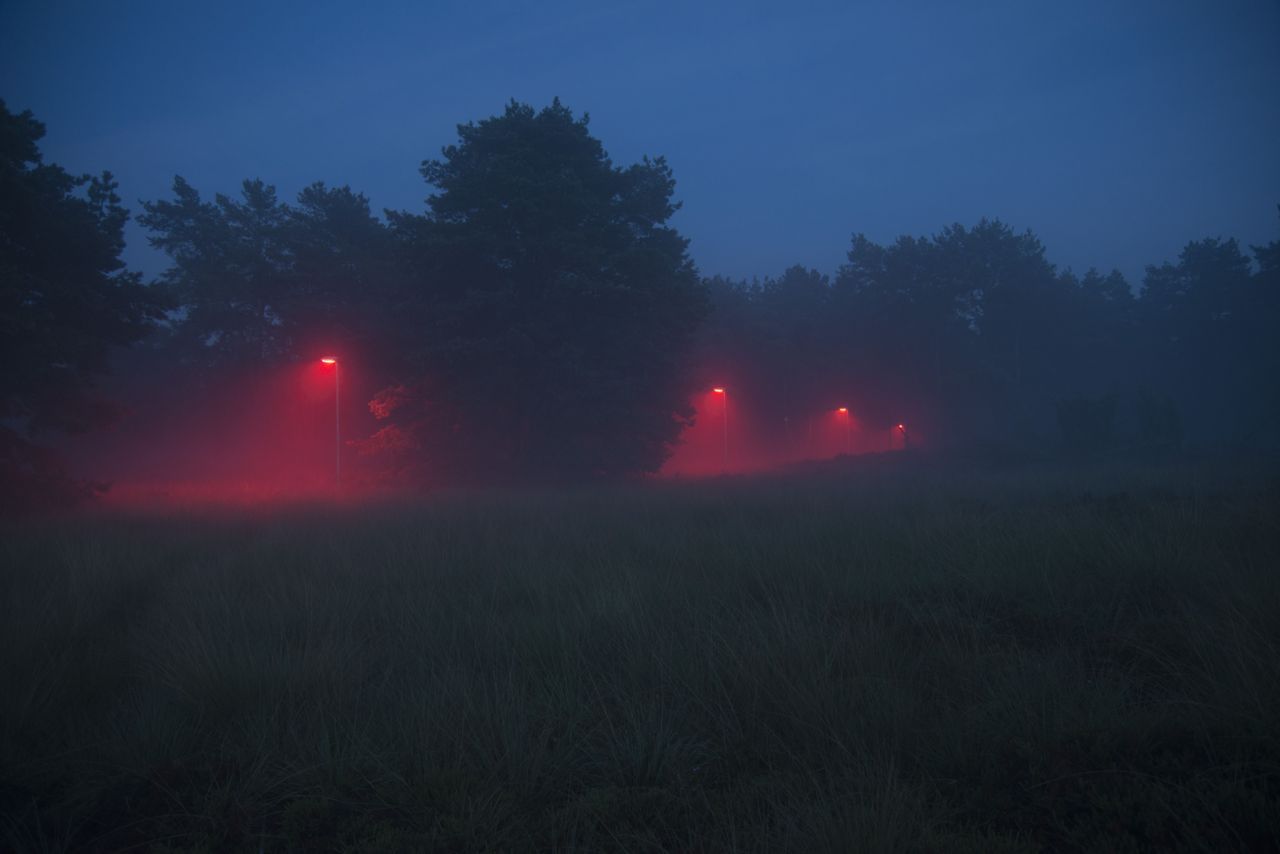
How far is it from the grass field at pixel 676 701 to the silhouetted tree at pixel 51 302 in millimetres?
9625

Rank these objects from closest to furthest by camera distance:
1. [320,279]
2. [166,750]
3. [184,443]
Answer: [166,750]
[320,279]
[184,443]

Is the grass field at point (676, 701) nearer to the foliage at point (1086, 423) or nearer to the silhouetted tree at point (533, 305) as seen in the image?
the silhouetted tree at point (533, 305)

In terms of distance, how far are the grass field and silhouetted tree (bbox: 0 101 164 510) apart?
9625 millimetres

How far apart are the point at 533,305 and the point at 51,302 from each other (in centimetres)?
1246

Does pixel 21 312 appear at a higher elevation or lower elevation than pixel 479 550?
higher

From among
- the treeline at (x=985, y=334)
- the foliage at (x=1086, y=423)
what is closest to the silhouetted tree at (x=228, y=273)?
the treeline at (x=985, y=334)

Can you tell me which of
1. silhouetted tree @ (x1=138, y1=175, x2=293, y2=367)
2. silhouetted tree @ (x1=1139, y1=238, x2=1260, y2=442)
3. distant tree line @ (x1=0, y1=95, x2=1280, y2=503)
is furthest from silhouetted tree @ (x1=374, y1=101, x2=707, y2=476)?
silhouetted tree @ (x1=1139, y1=238, x2=1260, y2=442)

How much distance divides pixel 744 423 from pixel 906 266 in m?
17.7

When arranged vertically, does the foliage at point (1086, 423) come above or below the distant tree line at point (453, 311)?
below

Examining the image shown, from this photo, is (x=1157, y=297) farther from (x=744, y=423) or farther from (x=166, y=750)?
(x=166, y=750)

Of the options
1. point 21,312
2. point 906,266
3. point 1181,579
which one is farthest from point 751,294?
point 1181,579

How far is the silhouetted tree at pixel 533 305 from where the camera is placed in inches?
867

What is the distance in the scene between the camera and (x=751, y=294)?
60.5 m

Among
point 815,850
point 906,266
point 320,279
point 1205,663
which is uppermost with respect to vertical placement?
point 906,266
